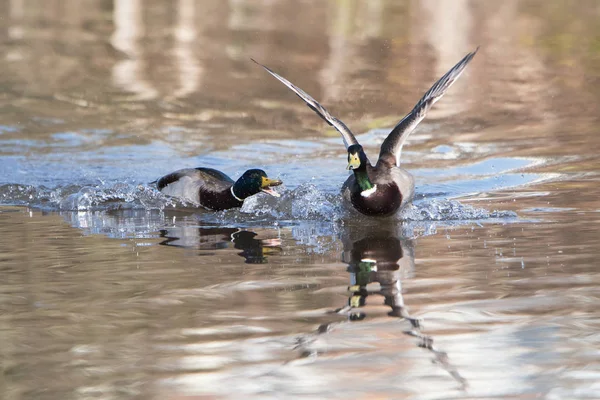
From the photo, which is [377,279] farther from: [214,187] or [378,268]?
[214,187]

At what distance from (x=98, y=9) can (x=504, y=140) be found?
1923cm

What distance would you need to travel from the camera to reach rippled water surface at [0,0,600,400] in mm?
4863

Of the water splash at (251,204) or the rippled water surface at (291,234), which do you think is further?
the water splash at (251,204)

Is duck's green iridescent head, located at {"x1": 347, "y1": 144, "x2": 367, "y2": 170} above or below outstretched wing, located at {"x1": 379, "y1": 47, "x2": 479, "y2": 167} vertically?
below

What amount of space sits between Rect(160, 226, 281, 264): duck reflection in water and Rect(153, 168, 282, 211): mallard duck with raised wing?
997mm

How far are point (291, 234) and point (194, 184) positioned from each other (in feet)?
7.13

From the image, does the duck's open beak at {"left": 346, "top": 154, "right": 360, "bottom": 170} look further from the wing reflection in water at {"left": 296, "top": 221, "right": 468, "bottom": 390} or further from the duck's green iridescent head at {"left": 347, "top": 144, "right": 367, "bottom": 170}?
the wing reflection in water at {"left": 296, "top": 221, "right": 468, "bottom": 390}

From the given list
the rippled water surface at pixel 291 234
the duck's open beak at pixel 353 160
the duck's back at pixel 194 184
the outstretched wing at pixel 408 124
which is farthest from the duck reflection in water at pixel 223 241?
the outstretched wing at pixel 408 124

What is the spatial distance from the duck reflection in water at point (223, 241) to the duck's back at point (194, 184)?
1179 mm

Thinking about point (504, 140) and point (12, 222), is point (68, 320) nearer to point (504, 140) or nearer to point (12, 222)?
point (12, 222)

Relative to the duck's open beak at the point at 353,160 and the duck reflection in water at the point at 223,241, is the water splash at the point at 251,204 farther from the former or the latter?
the duck's open beak at the point at 353,160

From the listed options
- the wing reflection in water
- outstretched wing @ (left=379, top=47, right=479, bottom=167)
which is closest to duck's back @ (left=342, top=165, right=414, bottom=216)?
the wing reflection in water

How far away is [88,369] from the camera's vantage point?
15.9 feet

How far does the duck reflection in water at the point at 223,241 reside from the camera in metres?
7.80
